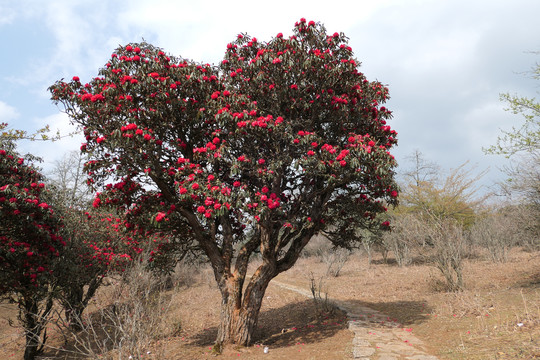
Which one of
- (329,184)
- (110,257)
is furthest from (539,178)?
(110,257)

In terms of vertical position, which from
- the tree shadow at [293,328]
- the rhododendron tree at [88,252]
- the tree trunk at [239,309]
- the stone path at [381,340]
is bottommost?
the tree shadow at [293,328]

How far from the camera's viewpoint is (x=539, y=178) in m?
9.59

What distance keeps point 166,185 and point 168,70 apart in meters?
2.56

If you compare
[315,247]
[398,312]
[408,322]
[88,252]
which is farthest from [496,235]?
[88,252]

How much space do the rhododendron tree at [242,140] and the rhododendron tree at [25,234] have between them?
2545 mm

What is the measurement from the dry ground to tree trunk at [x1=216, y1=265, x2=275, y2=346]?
1.01 feet

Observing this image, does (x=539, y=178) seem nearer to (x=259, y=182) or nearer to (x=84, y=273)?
(x=259, y=182)

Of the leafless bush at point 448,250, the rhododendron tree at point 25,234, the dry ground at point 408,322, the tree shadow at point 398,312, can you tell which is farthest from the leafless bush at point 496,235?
the rhododendron tree at point 25,234

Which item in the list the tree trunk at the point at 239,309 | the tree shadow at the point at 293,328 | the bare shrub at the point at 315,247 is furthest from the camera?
the bare shrub at the point at 315,247

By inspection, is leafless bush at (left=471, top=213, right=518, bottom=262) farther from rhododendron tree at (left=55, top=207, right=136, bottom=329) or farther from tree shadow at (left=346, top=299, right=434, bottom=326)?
rhododendron tree at (left=55, top=207, right=136, bottom=329)

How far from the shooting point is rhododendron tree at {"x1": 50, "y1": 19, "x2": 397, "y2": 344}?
20.8 ft

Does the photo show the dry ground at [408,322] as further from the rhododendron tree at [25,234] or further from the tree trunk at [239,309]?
the rhododendron tree at [25,234]

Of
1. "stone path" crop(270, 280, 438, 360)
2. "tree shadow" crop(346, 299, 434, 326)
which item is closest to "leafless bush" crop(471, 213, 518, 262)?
"tree shadow" crop(346, 299, 434, 326)

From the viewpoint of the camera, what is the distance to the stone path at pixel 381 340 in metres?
5.93
